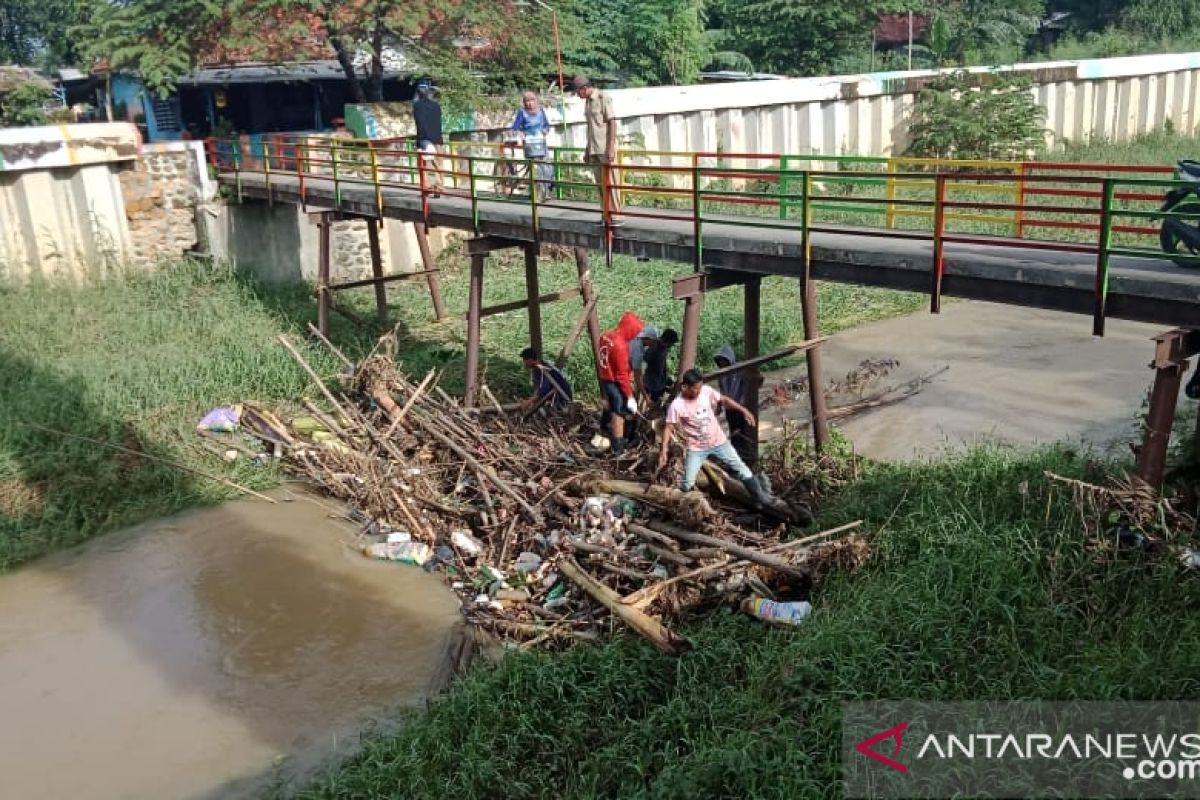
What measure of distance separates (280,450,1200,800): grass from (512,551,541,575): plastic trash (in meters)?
1.65

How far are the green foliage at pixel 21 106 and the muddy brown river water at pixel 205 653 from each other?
19.2m

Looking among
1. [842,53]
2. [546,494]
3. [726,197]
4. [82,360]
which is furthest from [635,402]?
[842,53]

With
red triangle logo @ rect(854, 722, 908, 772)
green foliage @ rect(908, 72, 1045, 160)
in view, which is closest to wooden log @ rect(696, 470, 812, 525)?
red triangle logo @ rect(854, 722, 908, 772)

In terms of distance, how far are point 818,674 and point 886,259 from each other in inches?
143

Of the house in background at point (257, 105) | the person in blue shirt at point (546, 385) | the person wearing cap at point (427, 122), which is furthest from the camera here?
the house in background at point (257, 105)

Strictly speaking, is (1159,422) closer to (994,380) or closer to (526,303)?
(994,380)

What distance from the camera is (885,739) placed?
19.2ft

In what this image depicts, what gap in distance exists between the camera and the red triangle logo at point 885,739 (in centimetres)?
570

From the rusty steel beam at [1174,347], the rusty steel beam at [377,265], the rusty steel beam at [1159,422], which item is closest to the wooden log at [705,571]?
the rusty steel beam at [1159,422]

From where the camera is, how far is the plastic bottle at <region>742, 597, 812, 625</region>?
7.31 m

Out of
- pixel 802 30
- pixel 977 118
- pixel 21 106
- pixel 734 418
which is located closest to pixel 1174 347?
pixel 734 418

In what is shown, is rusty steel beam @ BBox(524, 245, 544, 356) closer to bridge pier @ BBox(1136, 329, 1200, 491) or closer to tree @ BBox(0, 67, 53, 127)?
bridge pier @ BBox(1136, 329, 1200, 491)

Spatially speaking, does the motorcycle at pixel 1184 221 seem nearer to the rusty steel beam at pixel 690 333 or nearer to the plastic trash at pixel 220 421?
the rusty steel beam at pixel 690 333

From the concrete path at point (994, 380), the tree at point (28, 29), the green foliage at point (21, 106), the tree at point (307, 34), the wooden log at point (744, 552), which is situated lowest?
the concrete path at point (994, 380)
